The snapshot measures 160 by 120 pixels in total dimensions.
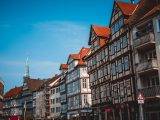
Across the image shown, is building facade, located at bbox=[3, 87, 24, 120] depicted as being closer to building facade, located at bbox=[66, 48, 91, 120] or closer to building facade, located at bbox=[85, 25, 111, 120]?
building facade, located at bbox=[66, 48, 91, 120]

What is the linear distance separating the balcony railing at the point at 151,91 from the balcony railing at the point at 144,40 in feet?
17.5

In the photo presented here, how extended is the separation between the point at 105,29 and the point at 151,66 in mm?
22339

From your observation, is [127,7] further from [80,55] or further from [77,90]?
[80,55]

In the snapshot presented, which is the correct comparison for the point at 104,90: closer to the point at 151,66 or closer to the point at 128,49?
the point at 128,49

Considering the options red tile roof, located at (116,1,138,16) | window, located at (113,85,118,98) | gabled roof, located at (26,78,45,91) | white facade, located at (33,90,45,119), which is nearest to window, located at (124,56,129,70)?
window, located at (113,85,118,98)

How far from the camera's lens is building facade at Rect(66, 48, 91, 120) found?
217 feet

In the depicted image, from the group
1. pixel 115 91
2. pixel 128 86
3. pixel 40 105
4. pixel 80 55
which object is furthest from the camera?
pixel 40 105

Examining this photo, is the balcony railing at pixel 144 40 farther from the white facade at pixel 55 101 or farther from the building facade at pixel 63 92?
the white facade at pixel 55 101

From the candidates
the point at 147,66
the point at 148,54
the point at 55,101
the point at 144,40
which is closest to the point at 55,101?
the point at 55,101

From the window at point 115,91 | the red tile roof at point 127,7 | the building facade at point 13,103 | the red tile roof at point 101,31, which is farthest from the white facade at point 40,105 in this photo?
the red tile roof at point 127,7

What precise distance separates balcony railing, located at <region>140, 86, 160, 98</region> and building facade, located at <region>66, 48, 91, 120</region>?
27226 mm

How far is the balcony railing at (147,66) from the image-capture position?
34.8 m

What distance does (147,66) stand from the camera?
35.8 m

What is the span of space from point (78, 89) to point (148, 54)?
107ft
